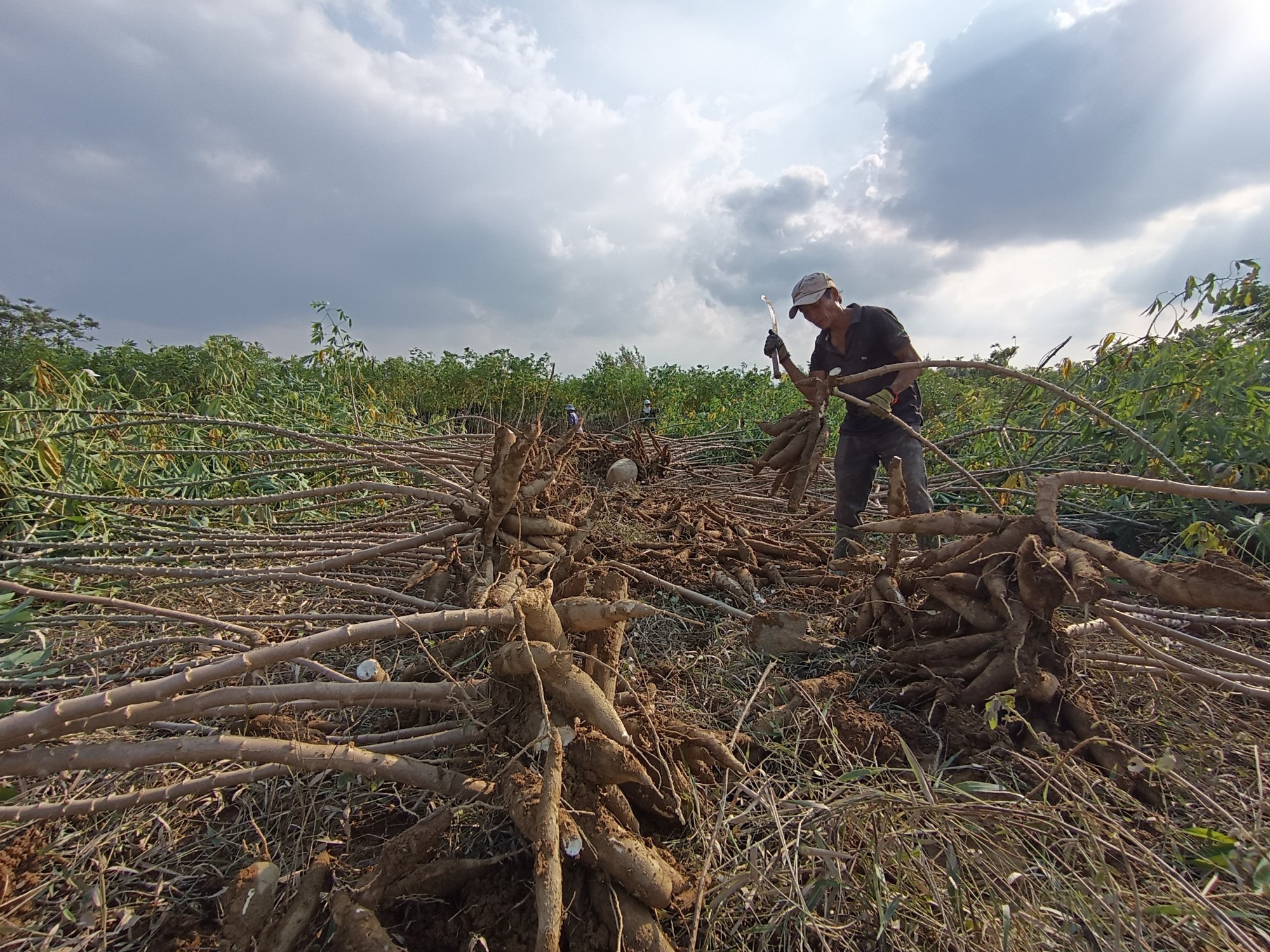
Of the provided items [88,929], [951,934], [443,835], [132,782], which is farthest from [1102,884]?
[132,782]

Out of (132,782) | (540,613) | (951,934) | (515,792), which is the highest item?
(540,613)

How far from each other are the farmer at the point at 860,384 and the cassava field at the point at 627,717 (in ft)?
1.49

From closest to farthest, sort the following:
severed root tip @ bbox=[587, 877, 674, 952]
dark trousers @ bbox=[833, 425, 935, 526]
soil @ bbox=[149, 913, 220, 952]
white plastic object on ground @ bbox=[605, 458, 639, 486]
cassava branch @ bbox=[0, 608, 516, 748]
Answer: cassava branch @ bbox=[0, 608, 516, 748] → severed root tip @ bbox=[587, 877, 674, 952] → soil @ bbox=[149, 913, 220, 952] → dark trousers @ bbox=[833, 425, 935, 526] → white plastic object on ground @ bbox=[605, 458, 639, 486]

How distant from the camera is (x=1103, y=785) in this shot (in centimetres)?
159

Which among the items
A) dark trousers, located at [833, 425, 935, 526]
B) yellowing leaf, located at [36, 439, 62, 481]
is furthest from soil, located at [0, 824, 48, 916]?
dark trousers, located at [833, 425, 935, 526]

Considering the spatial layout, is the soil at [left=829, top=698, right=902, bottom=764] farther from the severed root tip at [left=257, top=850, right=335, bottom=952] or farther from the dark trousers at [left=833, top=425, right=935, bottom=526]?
the dark trousers at [left=833, top=425, right=935, bottom=526]

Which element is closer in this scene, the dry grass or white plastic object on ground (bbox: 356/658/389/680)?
the dry grass

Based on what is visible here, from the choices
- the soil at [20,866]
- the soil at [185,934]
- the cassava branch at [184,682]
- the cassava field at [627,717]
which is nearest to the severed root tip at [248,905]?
the cassava field at [627,717]

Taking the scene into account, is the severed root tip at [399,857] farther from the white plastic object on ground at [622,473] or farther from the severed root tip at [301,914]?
the white plastic object on ground at [622,473]

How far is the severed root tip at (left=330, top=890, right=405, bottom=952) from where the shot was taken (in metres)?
1.01

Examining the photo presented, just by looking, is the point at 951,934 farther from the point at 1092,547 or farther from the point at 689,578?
the point at 689,578

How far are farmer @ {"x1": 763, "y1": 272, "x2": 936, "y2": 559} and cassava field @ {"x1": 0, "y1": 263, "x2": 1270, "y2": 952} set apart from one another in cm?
46

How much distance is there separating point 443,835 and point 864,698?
1465mm

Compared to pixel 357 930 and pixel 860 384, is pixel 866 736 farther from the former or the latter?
pixel 860 384
